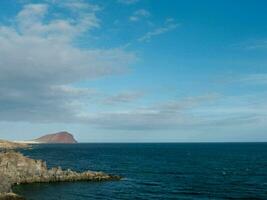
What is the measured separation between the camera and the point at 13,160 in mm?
95625

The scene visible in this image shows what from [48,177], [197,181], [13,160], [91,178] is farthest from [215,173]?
[13,160]

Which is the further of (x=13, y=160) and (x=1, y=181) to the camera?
(x=13, y=160)

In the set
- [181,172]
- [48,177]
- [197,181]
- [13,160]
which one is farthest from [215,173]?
[13,160]

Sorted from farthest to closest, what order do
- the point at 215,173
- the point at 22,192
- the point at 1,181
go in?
the point at 215,173
the point at 22,192
the point at 1,181

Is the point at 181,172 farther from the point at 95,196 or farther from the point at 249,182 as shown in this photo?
the point at 95,196

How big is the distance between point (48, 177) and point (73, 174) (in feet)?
22.0

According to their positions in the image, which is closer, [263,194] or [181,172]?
[263,194]

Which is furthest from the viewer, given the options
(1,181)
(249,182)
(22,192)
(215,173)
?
(215,173)

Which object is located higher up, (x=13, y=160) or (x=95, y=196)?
(x=13, y=160)

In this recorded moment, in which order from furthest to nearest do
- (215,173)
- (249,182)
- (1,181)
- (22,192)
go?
(215,173) < (249,182) < (22,192) < (1,181)

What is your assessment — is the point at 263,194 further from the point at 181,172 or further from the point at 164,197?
the point at 181,172

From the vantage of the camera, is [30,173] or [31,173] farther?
[31,173]

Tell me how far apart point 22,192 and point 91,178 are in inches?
890

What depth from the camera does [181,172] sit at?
389 feet
